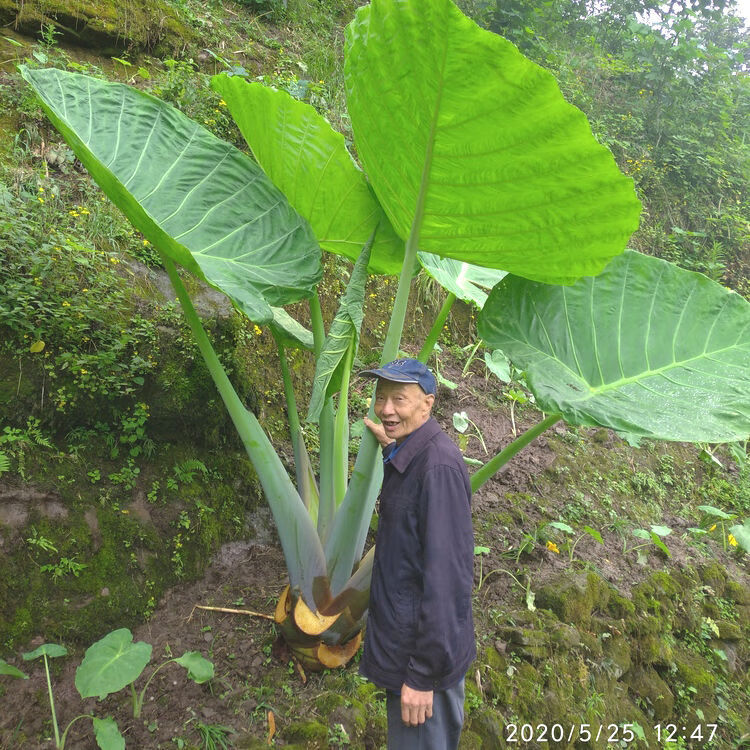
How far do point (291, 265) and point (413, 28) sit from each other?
66 cm

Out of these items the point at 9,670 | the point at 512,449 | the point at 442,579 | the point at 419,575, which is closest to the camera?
the point at 442,579

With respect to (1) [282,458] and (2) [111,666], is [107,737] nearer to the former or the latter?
(2) [111,666]

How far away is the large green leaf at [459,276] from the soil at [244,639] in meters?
1.17

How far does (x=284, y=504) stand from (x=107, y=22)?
325 cm

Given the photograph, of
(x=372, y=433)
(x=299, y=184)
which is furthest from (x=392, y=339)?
(x=299, y=184)

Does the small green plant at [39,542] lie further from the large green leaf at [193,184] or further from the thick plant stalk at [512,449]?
the thick plant stalk at [512,449]

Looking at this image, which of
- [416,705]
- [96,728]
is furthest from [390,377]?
[96,728]

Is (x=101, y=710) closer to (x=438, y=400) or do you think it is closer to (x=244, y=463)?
(x=244, y=463)

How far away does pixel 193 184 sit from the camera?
A: 5.26 feet

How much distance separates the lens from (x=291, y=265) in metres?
1.53

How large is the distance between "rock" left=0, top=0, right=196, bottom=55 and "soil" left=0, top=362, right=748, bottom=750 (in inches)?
117

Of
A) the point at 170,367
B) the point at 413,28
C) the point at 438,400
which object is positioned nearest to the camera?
the point at 413,28

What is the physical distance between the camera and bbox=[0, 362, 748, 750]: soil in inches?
57.2

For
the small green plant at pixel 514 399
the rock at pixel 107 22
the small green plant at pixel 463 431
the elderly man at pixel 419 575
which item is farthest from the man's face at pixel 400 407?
the rock at pixel 107 22
